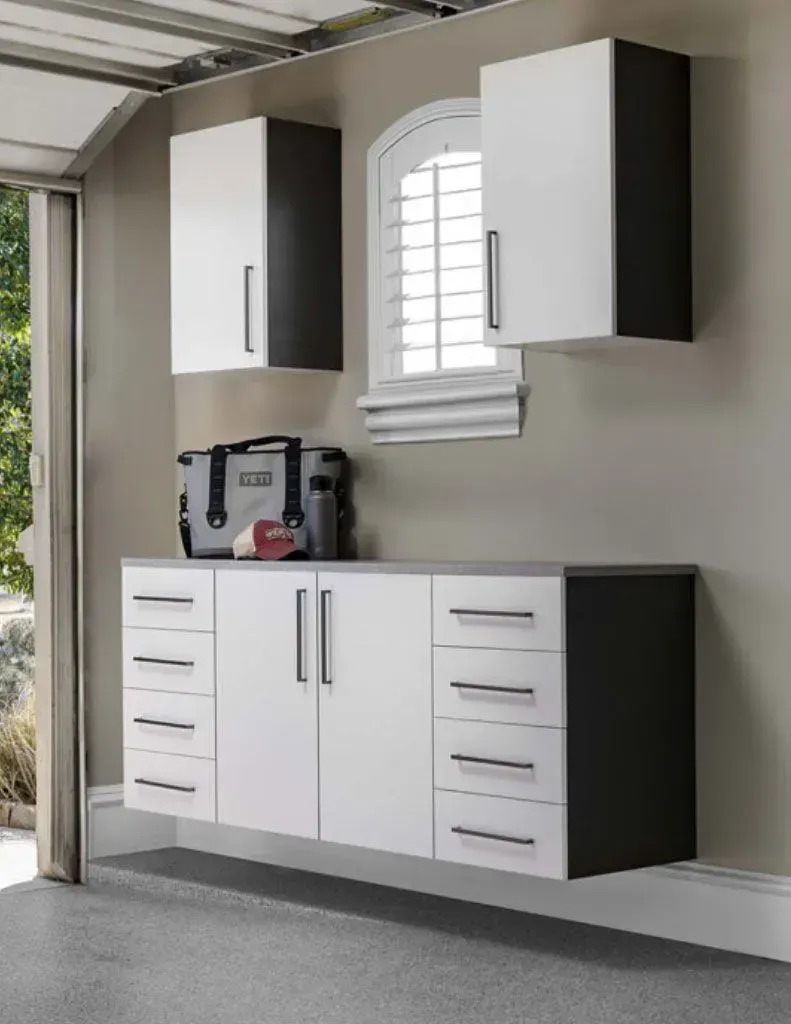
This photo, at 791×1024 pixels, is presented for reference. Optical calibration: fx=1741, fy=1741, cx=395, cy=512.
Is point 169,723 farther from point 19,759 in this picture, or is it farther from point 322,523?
point 19,759

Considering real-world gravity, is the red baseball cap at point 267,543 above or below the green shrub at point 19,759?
above

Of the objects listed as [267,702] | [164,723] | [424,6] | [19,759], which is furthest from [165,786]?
[424,6]

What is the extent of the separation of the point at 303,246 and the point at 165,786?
1658 mm

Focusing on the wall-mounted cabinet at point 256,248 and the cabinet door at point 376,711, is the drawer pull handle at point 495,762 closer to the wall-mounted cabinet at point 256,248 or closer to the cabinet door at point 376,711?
the cabinet door at point 376,711

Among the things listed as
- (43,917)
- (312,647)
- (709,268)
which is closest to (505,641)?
(312,647)

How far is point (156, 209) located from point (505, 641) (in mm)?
2315

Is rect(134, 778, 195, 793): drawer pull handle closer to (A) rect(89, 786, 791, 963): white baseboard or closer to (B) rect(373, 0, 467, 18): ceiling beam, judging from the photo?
(A) rect(89, 786, 791, 963): white baseboard

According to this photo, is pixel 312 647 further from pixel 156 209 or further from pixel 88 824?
pixel 156 209

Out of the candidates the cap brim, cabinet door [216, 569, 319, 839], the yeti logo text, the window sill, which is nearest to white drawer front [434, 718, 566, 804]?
cabinet door [216, 569, 319, 839]

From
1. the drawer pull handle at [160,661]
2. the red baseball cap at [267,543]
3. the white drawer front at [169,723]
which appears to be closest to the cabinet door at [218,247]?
the red baseball cap at [267,543]

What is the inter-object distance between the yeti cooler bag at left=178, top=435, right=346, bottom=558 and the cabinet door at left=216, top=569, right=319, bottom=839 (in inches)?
11.8

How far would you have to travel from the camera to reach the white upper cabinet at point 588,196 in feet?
13.9

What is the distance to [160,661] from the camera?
516cm

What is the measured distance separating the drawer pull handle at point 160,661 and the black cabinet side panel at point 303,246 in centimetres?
92
